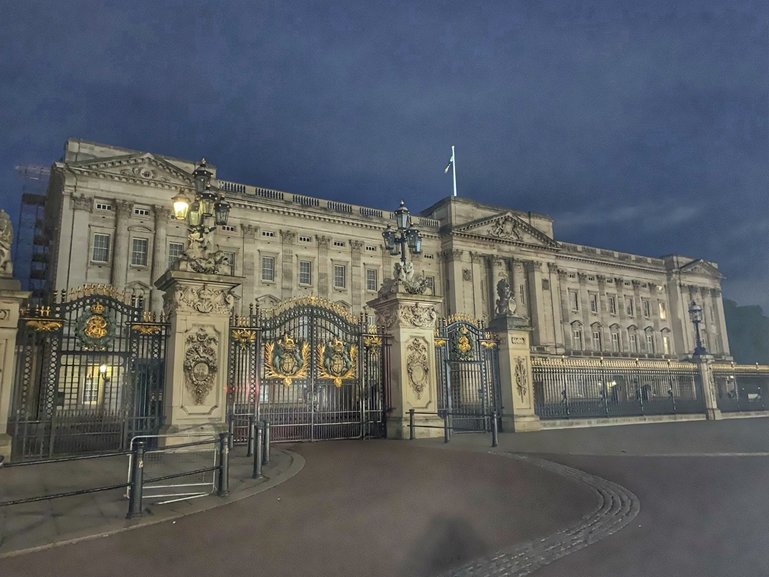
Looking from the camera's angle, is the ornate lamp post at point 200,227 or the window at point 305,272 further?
the window at point 305,272

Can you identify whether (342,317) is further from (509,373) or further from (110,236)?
(110,236)

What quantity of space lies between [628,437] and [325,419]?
9038 millimetres

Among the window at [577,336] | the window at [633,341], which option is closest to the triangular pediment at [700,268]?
the window at [633,341]

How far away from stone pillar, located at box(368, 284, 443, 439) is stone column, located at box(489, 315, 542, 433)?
2849mm

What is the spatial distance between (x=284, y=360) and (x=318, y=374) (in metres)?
1.15

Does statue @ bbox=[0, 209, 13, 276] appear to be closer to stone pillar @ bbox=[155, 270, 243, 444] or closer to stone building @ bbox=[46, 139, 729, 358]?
stone pillar @ bbox=[155, 270, 243, 444]

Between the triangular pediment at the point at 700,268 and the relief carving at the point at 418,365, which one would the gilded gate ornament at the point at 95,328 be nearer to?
the relief carving at the point at 418,365

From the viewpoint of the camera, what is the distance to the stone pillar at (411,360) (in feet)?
51.3

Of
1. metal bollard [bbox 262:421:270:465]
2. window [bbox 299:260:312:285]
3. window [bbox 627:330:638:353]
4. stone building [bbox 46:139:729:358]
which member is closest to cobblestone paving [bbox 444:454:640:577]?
metal bollard [bbox 262:421:270:465]

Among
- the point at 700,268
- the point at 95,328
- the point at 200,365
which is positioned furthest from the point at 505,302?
the point at 700,268

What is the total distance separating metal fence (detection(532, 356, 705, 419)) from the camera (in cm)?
2102

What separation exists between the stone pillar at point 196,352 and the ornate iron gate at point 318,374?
5.91 ft

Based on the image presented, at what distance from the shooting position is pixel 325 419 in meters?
16.5

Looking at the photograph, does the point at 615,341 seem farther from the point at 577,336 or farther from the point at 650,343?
the point at 577,336
